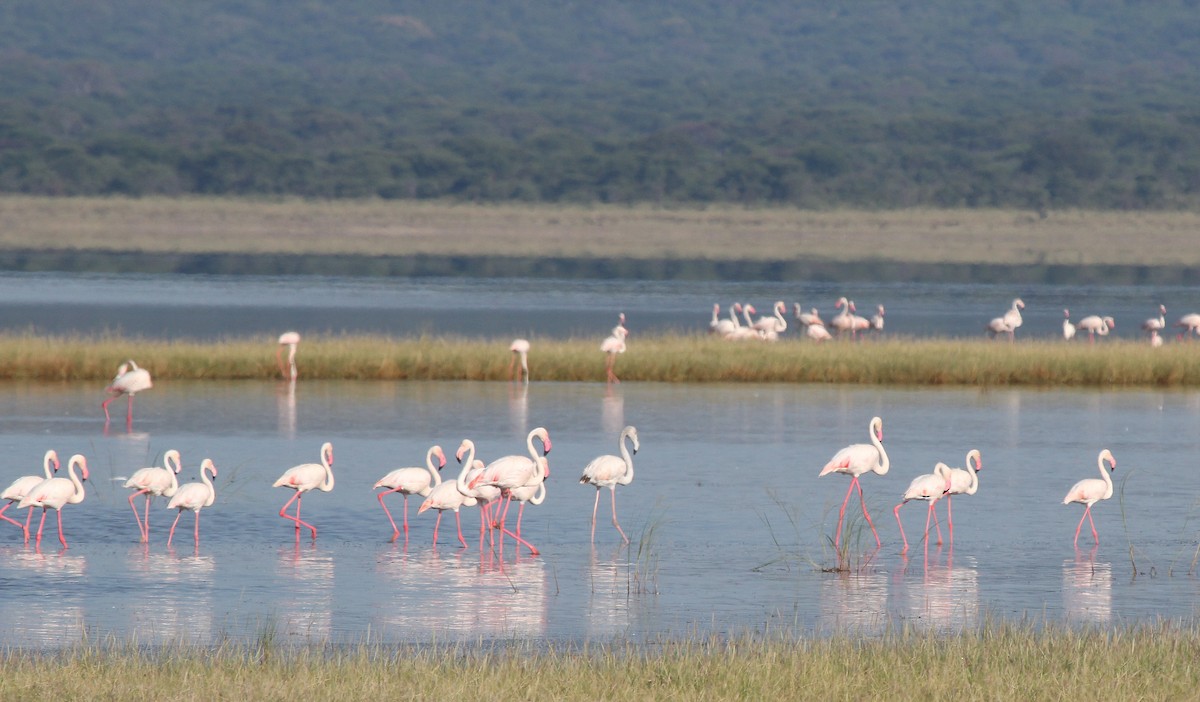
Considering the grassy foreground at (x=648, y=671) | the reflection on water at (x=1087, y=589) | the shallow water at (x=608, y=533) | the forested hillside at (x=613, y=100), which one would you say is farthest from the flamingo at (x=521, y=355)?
the forested hillside at (x=613, y=100)

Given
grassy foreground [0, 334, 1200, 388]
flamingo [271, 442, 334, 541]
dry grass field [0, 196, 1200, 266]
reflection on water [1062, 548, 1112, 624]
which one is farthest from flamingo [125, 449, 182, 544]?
dry grass field [0, 196, 1200, 266]

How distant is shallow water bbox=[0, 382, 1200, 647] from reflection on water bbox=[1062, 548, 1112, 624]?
0.03m

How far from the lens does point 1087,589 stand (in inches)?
560

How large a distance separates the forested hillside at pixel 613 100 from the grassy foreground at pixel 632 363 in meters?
71.2

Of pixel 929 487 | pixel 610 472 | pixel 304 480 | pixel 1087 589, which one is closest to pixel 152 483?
pixel 304 480

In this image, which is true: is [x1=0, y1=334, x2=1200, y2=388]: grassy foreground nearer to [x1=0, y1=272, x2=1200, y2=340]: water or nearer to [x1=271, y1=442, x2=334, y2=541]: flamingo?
[x1=0, y1=272, x2=1200, y2=340]: water

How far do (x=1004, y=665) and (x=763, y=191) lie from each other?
92945 millimetres

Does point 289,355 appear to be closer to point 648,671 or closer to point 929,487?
point 929,487

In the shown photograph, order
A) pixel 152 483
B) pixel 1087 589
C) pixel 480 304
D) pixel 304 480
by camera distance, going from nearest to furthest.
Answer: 1. pixel 1087 589
2. pixel 152 483
3. pixel 304 480
4. pixel 480 304

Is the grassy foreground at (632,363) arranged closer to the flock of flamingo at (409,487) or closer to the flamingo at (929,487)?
the flock of flamingo at (409,487)

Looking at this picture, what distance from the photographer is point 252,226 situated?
103 m

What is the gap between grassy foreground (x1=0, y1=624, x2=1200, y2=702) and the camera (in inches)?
398

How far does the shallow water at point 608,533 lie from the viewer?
42.8ft

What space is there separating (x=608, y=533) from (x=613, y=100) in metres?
126
